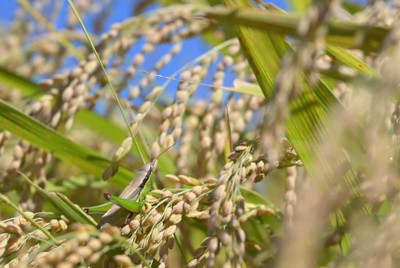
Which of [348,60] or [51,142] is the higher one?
[348,60]

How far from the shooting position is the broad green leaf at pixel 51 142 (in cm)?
111

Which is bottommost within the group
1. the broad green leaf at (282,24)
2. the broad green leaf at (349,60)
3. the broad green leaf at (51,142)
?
the broad green leaf at (51,142)

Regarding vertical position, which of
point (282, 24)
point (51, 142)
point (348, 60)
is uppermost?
point (282, 24)

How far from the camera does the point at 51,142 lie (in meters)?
1.17

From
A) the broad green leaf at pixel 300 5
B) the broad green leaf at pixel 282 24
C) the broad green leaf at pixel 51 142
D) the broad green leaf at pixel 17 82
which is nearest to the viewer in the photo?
the broad green leaf at pixel 282 24

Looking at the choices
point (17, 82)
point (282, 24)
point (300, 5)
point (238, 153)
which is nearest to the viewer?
point (282, 24)

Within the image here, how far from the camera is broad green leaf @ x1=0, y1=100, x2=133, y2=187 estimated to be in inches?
43.7

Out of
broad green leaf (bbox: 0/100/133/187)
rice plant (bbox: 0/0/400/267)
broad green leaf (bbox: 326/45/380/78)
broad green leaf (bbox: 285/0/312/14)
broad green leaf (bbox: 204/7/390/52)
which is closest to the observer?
rice plant (bbox: 0/0/400/267)

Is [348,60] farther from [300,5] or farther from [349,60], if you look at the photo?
[300,5]

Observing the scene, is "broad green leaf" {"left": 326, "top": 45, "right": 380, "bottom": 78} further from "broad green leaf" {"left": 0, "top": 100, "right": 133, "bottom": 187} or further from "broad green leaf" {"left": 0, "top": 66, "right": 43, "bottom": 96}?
"broad green leaf" {"left": 0, "top": 66, "right": 43, "bottom": 96}

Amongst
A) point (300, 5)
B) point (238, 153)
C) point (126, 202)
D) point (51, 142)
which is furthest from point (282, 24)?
point (300, 5)

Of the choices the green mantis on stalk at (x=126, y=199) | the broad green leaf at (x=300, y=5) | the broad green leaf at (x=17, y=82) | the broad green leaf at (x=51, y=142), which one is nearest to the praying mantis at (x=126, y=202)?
the green mantis on stalk at (x=126, y=199)

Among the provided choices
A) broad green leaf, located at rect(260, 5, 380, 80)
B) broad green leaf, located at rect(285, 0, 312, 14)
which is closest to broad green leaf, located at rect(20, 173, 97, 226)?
broad green leaf, located at rect(260, 5, 380, 80)

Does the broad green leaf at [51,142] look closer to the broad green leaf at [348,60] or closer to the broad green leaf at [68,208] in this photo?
the broad green leaf at [68,208]
